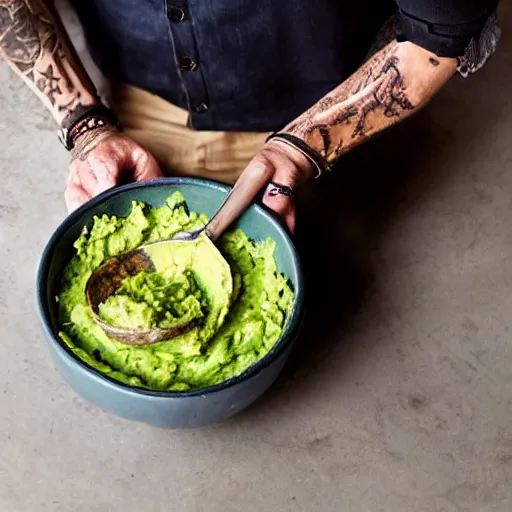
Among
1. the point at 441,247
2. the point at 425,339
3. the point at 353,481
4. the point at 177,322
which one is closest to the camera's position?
the point at 177,322

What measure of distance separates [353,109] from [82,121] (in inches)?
14.5

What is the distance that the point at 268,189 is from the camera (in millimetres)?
1012

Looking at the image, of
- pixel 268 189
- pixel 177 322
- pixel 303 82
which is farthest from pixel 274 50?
pixel 177 322

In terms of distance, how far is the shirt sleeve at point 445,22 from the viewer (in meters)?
0.89

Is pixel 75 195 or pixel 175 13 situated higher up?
pixel 175 13

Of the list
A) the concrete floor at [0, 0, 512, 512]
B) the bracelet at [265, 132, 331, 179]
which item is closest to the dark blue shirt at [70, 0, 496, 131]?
the bracelet at [265, 132, 331, 179]

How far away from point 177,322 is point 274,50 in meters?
0.40

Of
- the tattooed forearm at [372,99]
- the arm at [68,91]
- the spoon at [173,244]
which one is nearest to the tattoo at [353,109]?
the tattooed forearm at [372,99]

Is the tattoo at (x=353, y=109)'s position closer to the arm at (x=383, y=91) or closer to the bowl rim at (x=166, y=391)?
the arm at (x=383, y=91)

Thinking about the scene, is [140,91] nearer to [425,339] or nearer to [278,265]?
[278,265]

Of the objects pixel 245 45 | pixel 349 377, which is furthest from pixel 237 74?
pixel 349 377

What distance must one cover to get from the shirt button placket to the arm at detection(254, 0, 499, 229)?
14cm

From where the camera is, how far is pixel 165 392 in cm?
85

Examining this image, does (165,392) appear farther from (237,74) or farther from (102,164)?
(237,74)
